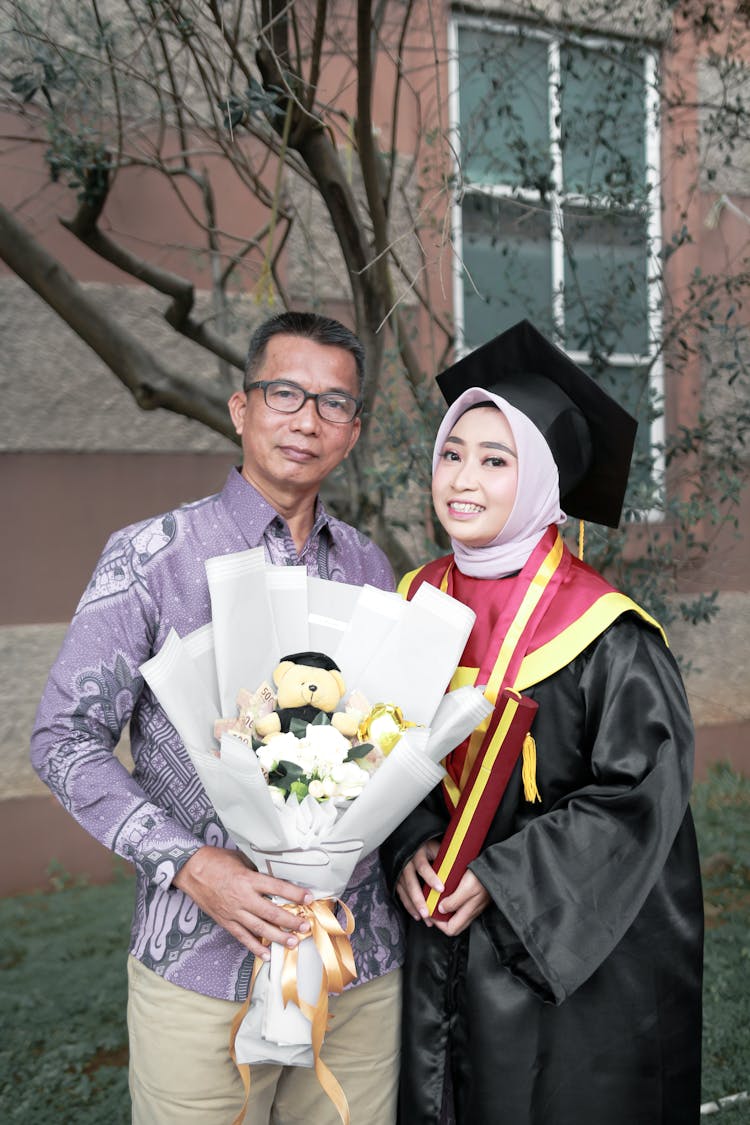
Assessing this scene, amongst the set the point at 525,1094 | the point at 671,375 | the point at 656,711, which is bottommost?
the point at 525,1094

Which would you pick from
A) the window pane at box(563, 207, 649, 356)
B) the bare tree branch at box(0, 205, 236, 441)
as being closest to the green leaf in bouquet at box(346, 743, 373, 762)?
the bare tree branch at box(0, 205, 236, 441)

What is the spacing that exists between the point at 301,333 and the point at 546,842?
113 centimetres

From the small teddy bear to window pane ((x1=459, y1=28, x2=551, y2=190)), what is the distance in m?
2.87

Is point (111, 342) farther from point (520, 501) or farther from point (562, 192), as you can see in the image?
point (520, 501)

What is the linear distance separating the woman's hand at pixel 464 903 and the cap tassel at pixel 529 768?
0.18 meters

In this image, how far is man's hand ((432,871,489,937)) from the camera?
70.8 inches

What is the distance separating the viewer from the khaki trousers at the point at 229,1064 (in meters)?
1.84

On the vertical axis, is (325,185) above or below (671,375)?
above

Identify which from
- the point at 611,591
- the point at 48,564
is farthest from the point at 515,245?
the point at 611,591

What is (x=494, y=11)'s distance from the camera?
452 cm

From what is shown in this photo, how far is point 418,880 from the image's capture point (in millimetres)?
1921

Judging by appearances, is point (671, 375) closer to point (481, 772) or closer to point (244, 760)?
point (481, 772)

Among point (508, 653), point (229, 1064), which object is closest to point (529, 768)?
point (508, 653)

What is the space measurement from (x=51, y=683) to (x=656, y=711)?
44.4 inches
